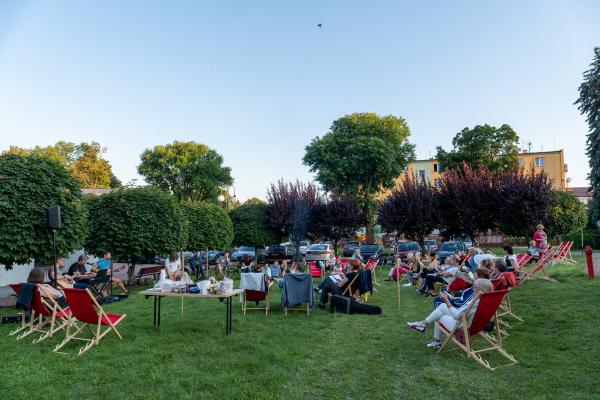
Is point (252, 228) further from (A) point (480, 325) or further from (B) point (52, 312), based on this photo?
(A) point (480, 325)

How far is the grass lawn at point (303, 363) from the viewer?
181 inches

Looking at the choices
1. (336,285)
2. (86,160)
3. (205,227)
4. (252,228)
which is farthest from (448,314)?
(86,160)

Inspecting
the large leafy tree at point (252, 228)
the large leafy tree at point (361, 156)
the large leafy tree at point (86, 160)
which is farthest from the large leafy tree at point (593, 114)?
the large leafy tree at point (86, 160)

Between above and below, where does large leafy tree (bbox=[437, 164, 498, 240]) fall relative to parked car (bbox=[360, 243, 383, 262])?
above

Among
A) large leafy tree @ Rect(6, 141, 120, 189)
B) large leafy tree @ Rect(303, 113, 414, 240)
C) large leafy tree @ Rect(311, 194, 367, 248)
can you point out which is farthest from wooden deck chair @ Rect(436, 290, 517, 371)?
large leafy tree @ Rect(6, 141, 120, 189)

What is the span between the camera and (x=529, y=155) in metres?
51.2

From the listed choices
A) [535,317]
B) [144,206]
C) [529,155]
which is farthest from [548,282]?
[529,155]

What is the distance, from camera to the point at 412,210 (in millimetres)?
22344

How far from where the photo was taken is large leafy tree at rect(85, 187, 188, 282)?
14609mm

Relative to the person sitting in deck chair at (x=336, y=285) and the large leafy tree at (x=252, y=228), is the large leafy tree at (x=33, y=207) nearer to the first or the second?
the person sitting in deck chair at (x=336, y=285)

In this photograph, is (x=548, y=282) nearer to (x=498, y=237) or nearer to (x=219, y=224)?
(x=219, y=224)

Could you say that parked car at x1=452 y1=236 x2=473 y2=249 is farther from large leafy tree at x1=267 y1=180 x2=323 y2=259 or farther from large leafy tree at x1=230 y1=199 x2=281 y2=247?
large leafy tree at x1=230 y1=199 x2=281 y2=247

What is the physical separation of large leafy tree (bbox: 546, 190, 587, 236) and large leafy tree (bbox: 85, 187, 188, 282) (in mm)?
19811

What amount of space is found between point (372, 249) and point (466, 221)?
513 centimetres
